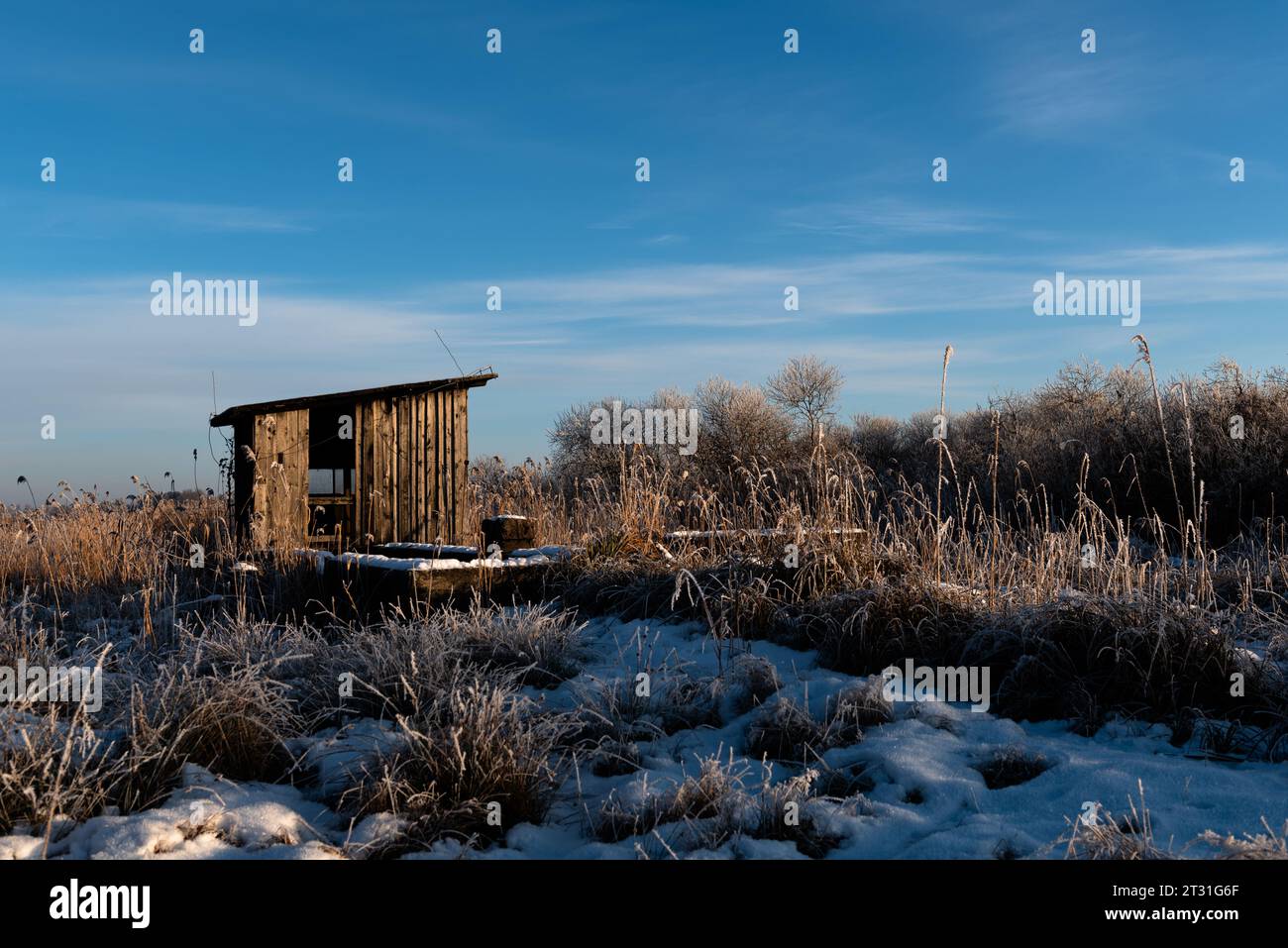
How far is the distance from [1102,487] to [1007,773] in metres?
11.9

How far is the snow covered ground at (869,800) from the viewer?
3232mm

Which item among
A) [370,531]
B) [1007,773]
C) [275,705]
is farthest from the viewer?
[370,531]

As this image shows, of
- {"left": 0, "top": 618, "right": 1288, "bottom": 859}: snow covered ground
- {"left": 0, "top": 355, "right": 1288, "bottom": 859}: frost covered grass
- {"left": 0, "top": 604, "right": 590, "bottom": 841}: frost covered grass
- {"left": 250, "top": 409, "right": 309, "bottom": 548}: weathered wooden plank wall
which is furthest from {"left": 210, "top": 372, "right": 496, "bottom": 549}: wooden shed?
{"left": 0, "top": 618, "right": 1288, "bottom": 859}: snow covered ground

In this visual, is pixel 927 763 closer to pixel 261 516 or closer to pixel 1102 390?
pixel 261 516

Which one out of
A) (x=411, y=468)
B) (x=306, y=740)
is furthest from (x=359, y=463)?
(x=306, y=740)

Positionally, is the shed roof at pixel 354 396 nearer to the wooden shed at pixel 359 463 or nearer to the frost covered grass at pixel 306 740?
the wooden shed at pixel 359 463

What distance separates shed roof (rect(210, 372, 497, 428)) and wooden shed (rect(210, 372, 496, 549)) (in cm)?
1

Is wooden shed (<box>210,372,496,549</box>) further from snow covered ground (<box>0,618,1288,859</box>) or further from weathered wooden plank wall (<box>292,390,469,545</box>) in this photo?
snow covered ground (<box>0,618,1288,859</box>)

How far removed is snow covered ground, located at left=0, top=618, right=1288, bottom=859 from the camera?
3.23 m

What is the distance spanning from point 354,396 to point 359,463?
0.87 m

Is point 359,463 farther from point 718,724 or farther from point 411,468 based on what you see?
point 718,724

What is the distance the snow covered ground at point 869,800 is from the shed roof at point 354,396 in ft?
24.4
